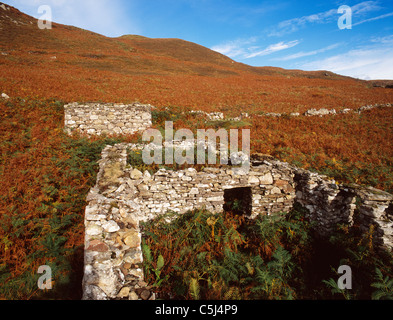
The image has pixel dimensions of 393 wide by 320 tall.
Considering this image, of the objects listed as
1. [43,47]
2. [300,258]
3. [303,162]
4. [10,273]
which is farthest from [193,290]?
[43,47]

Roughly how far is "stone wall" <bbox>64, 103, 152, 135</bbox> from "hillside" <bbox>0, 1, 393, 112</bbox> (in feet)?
16.7

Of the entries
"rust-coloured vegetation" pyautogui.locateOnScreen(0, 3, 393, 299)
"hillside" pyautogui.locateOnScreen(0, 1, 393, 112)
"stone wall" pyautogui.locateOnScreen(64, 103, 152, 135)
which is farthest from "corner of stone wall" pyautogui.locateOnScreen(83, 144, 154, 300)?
"hillside" pyautogui.locateOnScreen(0, 1, 393, 112)

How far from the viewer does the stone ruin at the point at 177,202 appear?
9.54 feet

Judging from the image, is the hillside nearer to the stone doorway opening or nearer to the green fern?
the stone doorway opening

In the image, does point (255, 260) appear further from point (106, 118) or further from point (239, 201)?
point (106, 118)

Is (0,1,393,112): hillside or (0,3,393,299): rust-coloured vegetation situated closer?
(0,3,393,299): rust-coloured vegetation

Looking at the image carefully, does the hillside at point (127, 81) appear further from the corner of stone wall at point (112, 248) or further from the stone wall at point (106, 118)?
the corner of stone wall at point (112, 248)

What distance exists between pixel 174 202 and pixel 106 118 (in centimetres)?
809

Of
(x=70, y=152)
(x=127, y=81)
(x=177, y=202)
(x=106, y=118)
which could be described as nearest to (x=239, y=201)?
(x=177, y=202)

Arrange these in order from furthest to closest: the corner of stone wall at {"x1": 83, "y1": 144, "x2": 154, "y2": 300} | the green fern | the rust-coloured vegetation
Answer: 1. the rust-coloured vegetation
2. the green fern
3. the corner of stone wall at {"x1": 83, "y1": 144, "x2": 154, "y2": 300}

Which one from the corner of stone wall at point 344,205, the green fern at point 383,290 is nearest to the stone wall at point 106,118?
the corner of stone wall at point 344,205

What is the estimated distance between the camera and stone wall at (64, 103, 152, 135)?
34.9ft

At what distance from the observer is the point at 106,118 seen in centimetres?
1120

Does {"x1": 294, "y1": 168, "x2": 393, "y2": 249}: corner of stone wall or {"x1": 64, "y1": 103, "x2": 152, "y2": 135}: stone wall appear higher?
{"x1": 64, "y1": 103, "x2": 152, "y2": 135}: stone wall
